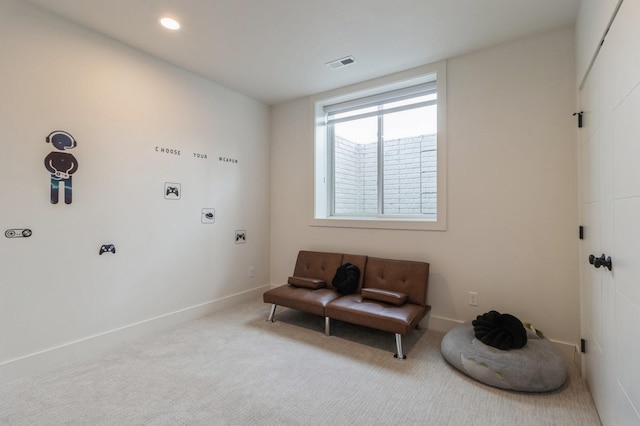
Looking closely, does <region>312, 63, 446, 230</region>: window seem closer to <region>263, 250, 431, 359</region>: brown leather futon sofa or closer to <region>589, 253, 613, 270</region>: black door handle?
<region>263, 250, 431, 359</region>: brown leather futon sofa

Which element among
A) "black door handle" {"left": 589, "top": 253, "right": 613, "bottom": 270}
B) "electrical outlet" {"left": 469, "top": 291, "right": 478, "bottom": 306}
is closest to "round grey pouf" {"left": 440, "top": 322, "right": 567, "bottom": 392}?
"electrical outlet" {"left": 469, "top": 291, "right": 478, "bottom": 306}

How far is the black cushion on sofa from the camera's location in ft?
11.0

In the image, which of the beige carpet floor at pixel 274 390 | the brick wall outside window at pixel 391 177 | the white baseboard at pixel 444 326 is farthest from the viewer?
the brick wall outside window at pixel 391 177

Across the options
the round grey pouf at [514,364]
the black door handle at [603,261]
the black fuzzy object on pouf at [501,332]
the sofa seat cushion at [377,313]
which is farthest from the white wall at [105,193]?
the black door handle at [603,261]

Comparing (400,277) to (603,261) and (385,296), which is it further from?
(603,261)

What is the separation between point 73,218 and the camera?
2545 millimetres

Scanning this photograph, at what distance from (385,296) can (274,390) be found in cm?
Answer: 137

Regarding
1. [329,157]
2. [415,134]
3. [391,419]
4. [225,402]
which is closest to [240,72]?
[329,157]

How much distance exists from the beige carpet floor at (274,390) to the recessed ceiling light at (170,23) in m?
2.85

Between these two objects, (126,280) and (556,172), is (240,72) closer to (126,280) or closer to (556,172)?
(126,280)

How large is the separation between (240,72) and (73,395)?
3286mm

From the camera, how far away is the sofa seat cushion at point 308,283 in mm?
3479

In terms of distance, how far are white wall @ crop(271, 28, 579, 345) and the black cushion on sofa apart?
0.49 meters

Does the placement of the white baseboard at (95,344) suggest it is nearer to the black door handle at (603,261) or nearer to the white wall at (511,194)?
the white wall at (511,194)
